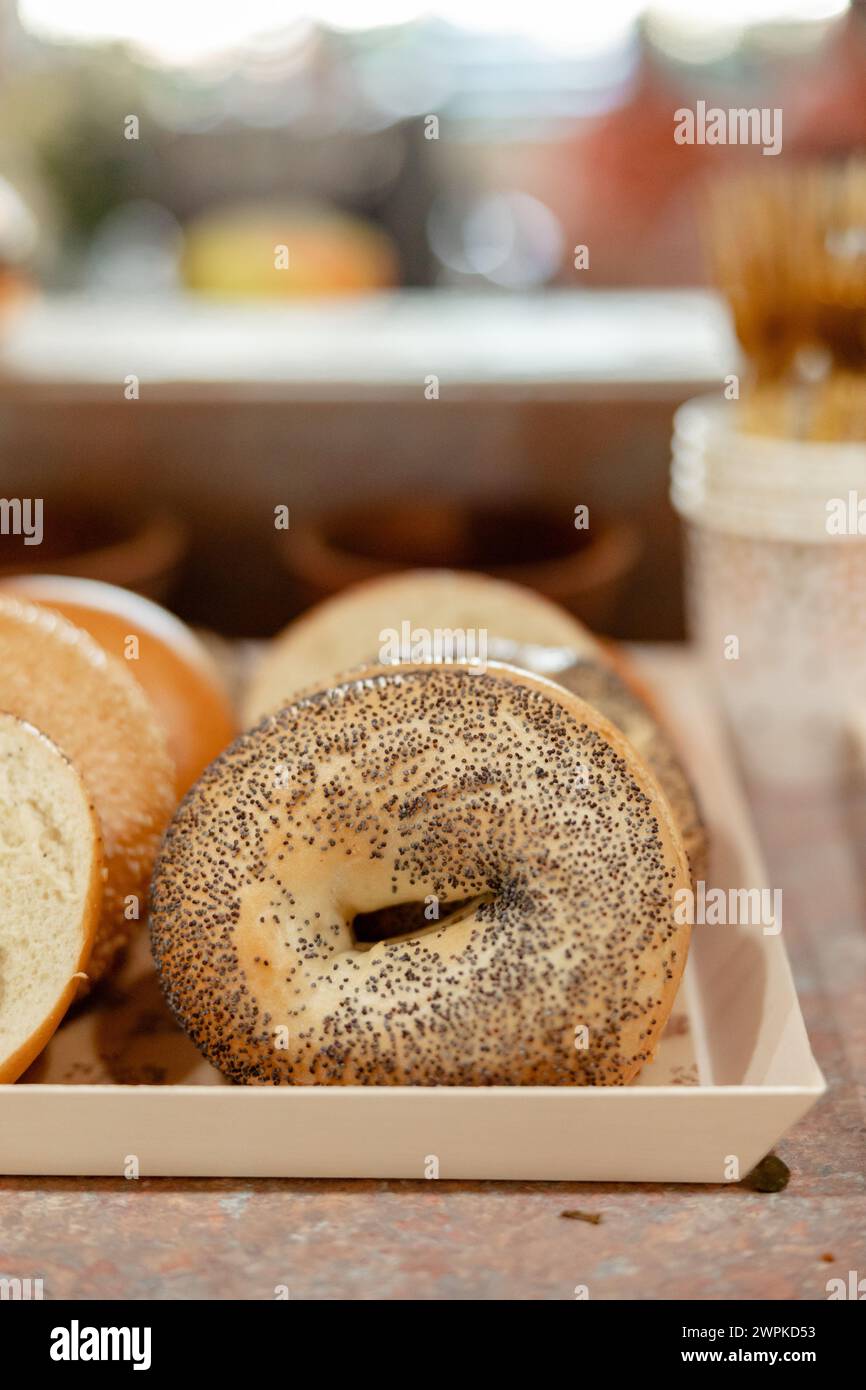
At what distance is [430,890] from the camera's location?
3.03 ft

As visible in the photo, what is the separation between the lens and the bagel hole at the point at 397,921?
0.96 meters

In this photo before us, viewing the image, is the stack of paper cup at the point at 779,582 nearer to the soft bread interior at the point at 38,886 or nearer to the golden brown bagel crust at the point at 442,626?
the golden brown bagel crust at the point at 442,626

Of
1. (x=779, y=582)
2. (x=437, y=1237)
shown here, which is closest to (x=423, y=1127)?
(x=437, y=1237)

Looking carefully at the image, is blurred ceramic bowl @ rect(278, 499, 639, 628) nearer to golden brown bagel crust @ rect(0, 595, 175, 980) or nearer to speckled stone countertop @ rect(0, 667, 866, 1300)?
golden brown bagel crust @ rect(0, 595, 175, 980)

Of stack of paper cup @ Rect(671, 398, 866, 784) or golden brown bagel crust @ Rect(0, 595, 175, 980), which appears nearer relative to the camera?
golden brown bagel crust @ Rect(0, 595, 175, 980)

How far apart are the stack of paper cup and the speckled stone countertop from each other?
0.62m

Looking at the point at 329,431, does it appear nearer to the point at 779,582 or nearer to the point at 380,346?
the point at 380,346

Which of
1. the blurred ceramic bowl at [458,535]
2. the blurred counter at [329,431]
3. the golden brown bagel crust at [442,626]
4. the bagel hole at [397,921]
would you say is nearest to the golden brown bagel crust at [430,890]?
the bagel hole at [397,921]

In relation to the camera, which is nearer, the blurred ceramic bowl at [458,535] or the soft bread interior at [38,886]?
the soft bread interior at [38,886]

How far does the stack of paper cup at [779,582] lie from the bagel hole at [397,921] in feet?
2.07

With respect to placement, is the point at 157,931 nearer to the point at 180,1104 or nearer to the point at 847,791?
the point at 180,1104

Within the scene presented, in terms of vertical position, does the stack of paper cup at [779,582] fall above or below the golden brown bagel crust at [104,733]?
above

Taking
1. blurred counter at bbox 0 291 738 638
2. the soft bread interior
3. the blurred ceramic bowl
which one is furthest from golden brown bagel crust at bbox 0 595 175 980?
blurred counter at bbox 0 291 738 638

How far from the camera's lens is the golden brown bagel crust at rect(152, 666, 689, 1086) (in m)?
0.85
